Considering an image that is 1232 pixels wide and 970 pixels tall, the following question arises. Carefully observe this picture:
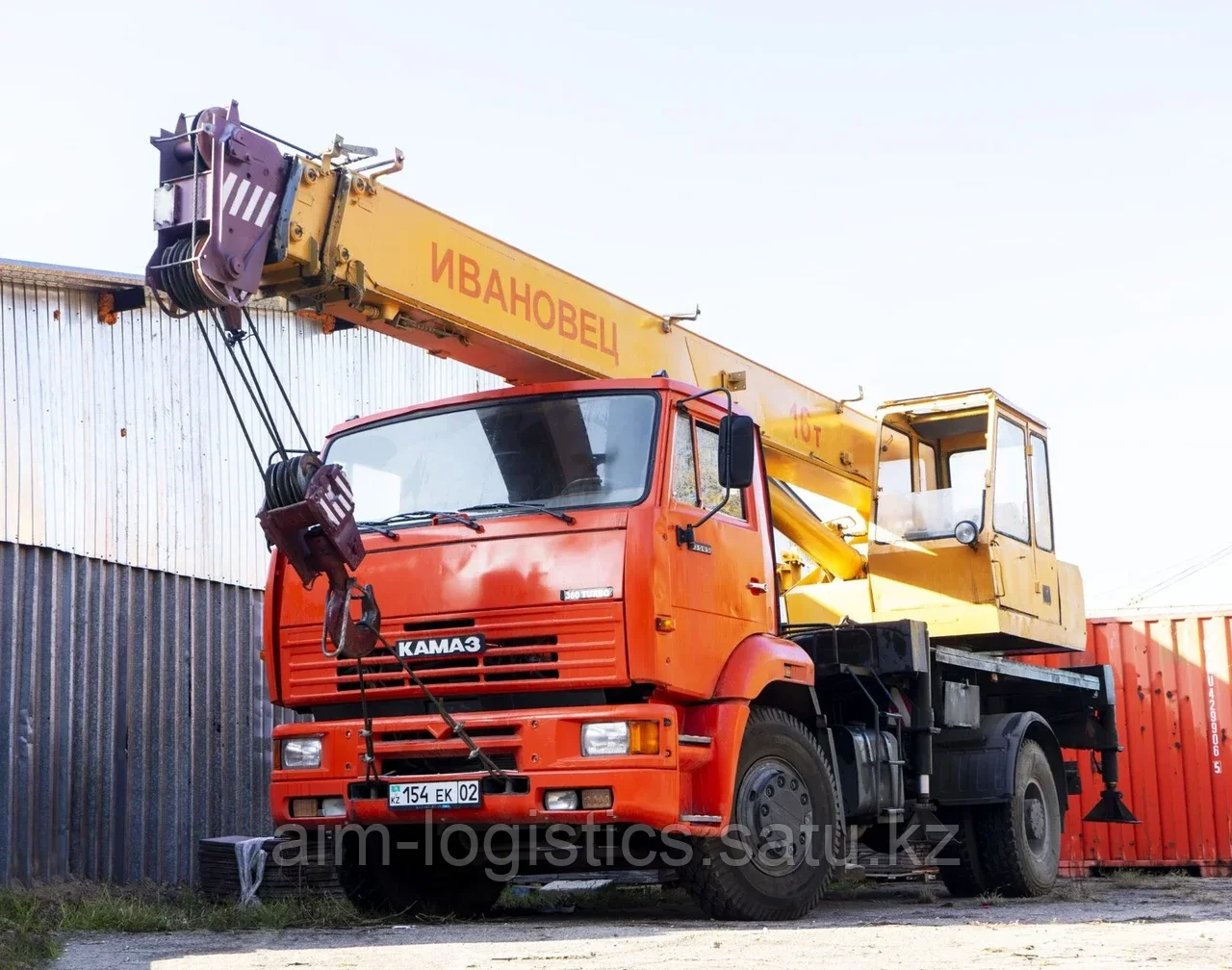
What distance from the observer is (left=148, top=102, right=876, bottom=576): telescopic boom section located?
689cm

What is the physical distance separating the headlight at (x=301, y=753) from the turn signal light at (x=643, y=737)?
1690 mm

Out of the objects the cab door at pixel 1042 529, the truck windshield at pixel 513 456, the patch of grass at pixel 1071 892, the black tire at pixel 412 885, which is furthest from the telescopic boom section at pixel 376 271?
the patch of grass at pixel 1071 892

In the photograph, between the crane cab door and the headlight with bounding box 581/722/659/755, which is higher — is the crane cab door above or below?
above

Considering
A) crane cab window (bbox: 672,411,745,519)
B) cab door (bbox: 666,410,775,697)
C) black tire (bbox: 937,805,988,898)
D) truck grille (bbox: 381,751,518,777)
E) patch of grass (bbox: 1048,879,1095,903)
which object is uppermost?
crane cab window (bbox: 672,411,745,519)

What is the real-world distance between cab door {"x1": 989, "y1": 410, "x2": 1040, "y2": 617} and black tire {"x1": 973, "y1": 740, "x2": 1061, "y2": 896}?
110 centimetres

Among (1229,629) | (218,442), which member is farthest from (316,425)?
(1229,629)

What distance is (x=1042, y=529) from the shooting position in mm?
11305

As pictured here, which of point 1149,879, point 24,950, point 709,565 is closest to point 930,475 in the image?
point 709,565

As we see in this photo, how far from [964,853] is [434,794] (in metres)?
4.64

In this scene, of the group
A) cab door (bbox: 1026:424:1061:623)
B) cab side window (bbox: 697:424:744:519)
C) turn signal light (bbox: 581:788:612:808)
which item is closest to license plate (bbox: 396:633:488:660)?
turn signal light (bbox: 581:788:612:808)

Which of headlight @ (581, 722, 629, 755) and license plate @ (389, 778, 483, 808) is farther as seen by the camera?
license plate @ (389, 778, 483, 808)

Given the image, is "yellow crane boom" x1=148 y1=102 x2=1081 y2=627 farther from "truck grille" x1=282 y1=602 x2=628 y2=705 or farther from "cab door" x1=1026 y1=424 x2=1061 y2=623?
"truck grille" x1=282 y1=602 x2=628 y2=705

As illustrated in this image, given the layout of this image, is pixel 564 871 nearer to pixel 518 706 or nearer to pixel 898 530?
pixel 518 706

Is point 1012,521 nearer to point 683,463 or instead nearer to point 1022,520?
point 1022,520
